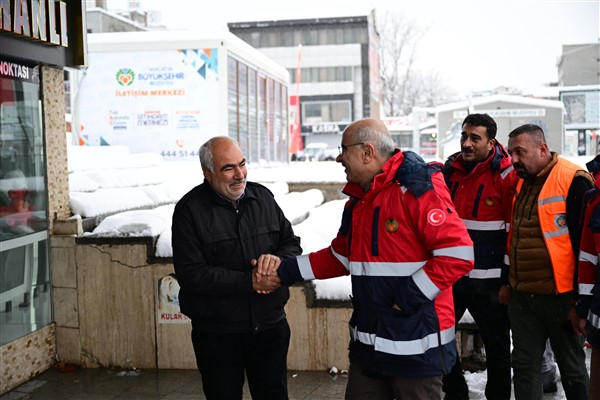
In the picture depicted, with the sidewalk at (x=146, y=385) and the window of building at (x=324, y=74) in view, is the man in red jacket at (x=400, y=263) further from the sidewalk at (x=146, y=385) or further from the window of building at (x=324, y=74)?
the window of building at (x=324, y=74)

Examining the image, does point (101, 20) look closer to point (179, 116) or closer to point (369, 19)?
point (179, 116)

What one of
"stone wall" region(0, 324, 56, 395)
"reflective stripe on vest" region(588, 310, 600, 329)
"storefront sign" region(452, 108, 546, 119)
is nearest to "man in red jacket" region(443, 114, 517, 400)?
"reflective stripe on vest" region(588, 310, 600, 329)

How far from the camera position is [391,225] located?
3277 mm

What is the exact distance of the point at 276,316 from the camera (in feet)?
12.9

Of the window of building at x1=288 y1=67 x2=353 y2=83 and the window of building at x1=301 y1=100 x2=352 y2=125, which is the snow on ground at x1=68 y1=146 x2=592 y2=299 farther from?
the window of building at x1=301 y1=100 x2=352 y2=125

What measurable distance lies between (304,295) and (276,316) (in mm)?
2110

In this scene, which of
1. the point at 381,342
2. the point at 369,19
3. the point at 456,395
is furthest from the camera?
the point at 369,19

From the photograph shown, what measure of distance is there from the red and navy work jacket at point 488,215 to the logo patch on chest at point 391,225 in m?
1.66

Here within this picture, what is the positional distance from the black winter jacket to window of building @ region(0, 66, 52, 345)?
8.85 ft

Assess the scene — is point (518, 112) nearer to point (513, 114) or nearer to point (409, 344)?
point (513, 114)

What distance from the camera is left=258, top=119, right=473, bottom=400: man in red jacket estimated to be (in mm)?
3191

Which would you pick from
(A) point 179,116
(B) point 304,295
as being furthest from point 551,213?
(A) point 179,116

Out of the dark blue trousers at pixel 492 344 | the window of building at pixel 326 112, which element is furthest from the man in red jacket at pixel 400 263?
the window of building at pixel 326 112

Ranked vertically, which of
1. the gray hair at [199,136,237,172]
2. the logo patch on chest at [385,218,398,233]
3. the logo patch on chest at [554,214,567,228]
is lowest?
the logo patch on chest at [554,214,567,228]
